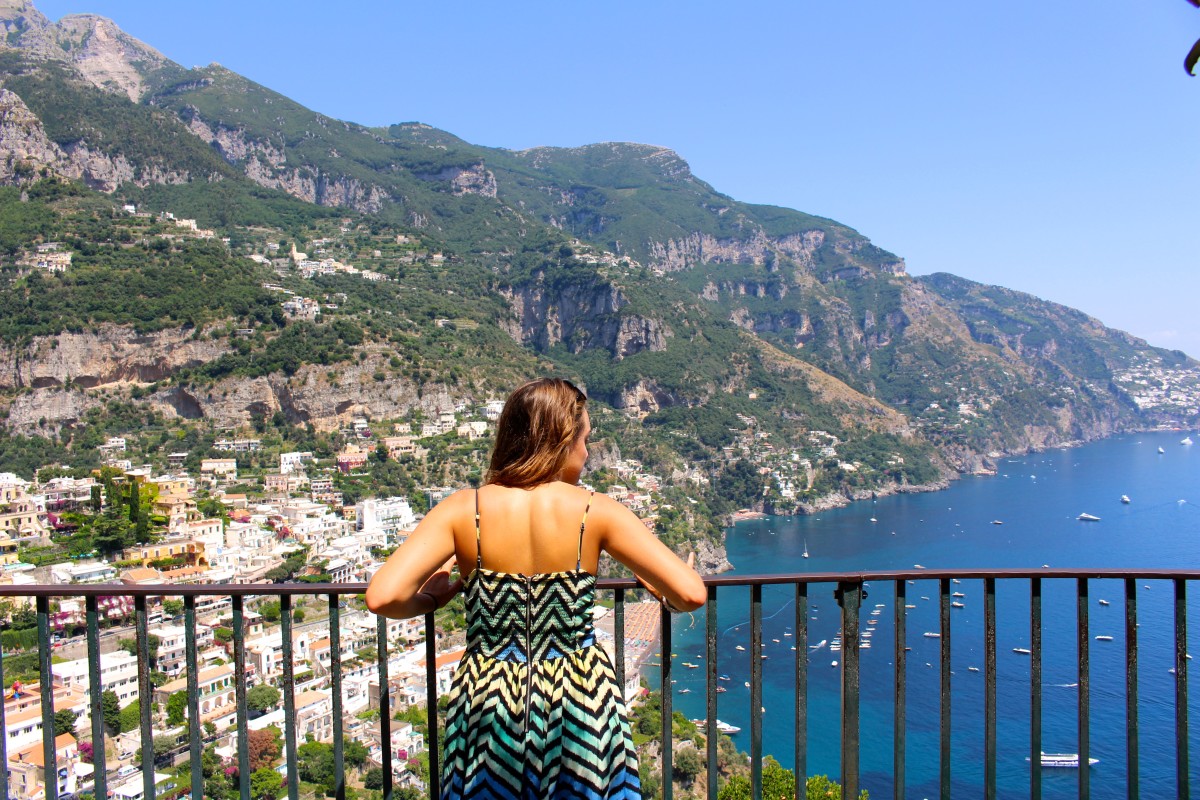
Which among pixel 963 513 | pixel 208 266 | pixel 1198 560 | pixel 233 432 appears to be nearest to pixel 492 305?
pixel 208 266

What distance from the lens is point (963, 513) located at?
177 feet

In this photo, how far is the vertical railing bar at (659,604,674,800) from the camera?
1.92 meters

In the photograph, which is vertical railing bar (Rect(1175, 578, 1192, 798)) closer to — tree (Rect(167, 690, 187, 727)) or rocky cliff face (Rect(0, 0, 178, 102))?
tree (Rect(167, 690, 187, 727))

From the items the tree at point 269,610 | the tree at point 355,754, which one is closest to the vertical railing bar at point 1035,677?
the tree at point 355,754

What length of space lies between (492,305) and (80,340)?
37.9 m

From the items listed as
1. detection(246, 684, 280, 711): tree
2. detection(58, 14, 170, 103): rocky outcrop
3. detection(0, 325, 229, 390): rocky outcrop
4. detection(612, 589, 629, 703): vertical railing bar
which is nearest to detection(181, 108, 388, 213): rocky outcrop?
detection(58, 14, 170, 103): rocky outcrop

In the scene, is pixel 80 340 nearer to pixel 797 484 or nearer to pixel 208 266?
pixel 208 266

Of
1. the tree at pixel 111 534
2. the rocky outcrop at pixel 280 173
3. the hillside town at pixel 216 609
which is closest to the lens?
the hillside town at pixel 216 609

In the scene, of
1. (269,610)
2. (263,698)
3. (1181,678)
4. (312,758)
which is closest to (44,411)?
(269,610)

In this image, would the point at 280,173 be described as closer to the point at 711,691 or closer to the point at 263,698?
the point at 263,698

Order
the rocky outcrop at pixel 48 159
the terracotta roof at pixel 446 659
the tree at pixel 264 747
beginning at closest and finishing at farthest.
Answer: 1. the tree at pixel 264 747
2. the terracotta roof at pixel 446 659
3. the rocky outcrop at pixel 48 159

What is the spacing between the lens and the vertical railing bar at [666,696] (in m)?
1.92

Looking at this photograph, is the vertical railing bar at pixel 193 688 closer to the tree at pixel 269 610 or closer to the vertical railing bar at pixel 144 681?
the vertical railing bar at pixel 144 681

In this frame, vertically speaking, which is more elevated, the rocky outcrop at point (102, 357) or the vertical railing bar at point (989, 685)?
the rocky outcrop at point (102, 357)
